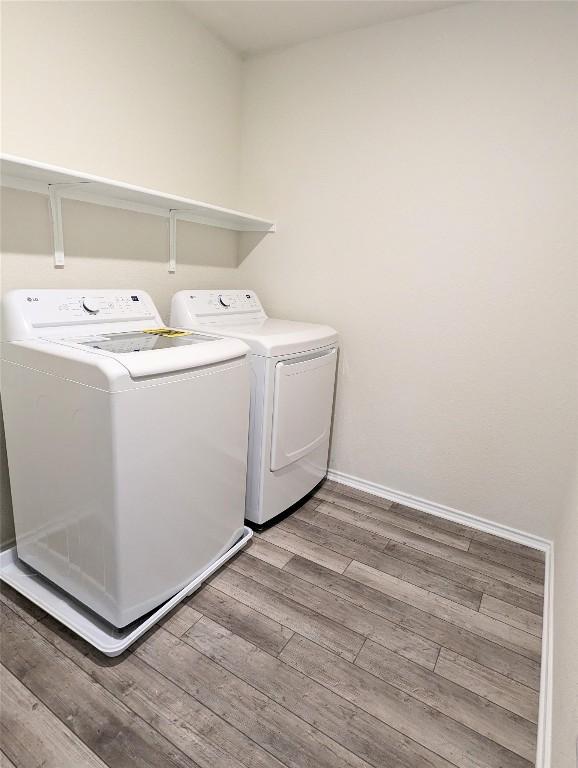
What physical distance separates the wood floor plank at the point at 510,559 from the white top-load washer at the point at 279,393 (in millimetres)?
831

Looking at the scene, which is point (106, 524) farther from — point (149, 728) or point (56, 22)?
point (56, 22)

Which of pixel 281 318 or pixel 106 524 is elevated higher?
pixel 281 318

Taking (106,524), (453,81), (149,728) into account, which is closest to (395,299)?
(453,81)

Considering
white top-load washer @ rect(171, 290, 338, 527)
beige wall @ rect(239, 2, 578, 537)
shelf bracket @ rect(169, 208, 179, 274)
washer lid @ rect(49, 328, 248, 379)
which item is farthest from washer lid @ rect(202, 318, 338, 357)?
shelf bracket @ rect(169, 208, 179, 274)

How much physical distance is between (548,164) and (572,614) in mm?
1623

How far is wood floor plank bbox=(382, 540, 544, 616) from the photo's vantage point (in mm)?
1649

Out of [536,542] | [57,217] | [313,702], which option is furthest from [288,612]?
[57,217]

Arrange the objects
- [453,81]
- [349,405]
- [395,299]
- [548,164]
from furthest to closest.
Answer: [349,405], [395,299], [453,81], [548,164]

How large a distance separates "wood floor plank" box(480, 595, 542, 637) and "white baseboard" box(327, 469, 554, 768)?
0.09 ft

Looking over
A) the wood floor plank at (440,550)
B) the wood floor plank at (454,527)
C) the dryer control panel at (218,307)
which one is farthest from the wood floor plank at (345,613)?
the dryer control panel at (218,307)

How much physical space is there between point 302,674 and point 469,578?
0.85 meters

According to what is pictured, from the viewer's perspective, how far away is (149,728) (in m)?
1.11

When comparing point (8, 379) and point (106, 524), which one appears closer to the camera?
point (106, 524)

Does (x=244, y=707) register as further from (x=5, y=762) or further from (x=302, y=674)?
(x=5, y=762)
